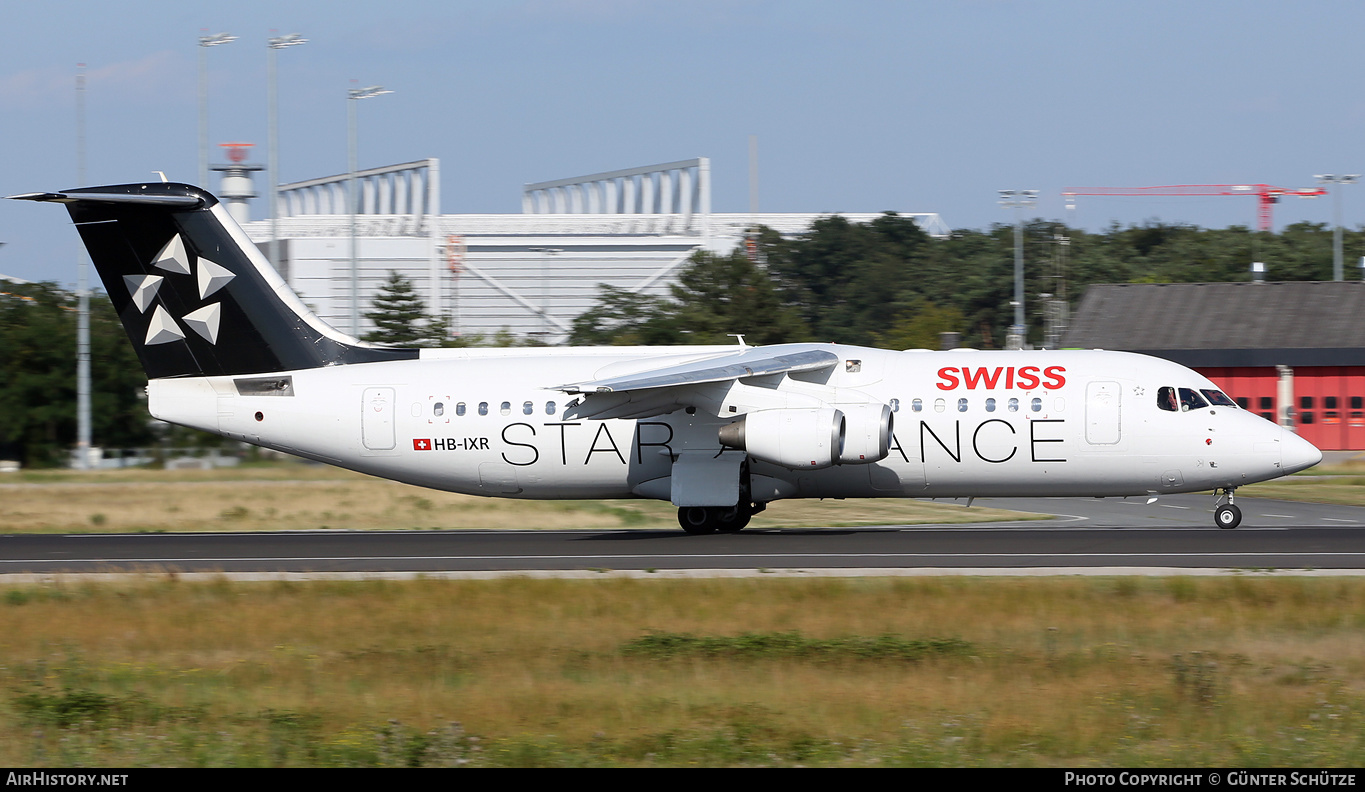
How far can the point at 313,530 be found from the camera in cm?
2644

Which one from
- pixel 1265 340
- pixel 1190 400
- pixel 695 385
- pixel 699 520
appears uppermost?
pixel 1265 340

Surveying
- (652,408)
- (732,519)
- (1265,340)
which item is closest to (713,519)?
(732,519)

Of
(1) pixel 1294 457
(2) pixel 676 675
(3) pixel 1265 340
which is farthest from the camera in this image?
(3) pixel 1265 340

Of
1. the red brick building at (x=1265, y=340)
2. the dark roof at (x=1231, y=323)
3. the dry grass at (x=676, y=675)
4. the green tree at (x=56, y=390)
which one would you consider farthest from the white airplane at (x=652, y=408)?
the green tree at (x=56, y=390)

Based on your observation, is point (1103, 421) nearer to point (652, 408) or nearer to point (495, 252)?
point (652, 408)

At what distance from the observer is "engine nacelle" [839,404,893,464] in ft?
72.3

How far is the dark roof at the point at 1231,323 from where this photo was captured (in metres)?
47.7

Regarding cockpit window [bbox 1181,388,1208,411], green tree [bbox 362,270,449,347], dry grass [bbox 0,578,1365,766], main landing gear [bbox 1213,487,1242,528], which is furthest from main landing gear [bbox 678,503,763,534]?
green tree [bbox 362,270,449,347]

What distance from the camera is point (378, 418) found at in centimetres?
2436

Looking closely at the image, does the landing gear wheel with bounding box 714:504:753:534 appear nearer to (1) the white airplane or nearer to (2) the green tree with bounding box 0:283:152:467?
(1) the white airplane

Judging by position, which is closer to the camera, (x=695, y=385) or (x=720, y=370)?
(x=720, y=370)

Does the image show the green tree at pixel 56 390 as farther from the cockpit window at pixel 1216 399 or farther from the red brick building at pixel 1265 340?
the cockpit window at pixel 1216 399

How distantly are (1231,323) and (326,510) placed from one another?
3448 centimetres
